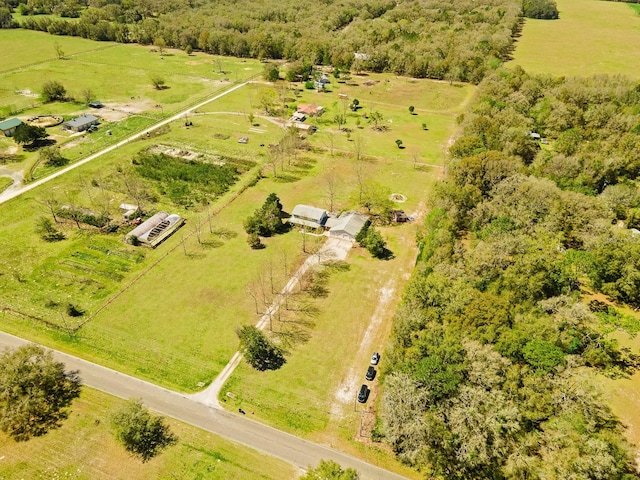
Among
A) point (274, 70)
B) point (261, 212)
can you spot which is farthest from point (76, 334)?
point (274, 70)

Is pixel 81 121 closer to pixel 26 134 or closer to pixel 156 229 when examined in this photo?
pixel 26 134

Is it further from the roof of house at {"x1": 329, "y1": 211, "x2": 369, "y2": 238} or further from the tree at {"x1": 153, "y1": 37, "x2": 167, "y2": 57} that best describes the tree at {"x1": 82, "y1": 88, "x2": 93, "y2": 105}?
the roof of house at {"x1": 329, "y1": 211, "x2": 369, "y2": 238}

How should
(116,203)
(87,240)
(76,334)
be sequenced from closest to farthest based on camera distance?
(76,334), (87,240), (116,203)

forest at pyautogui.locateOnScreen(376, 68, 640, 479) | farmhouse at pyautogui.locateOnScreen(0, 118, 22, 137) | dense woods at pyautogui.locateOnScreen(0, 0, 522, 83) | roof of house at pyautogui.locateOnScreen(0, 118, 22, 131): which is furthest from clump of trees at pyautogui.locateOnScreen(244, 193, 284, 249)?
dense woods at pyautogui.locateOnScreen(0, 0, 522, 83)

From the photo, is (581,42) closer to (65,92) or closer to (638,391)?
(638,391)

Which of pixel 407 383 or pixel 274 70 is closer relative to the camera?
pixel 407 383

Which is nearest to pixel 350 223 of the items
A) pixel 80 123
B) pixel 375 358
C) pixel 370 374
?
pixel 375 358
